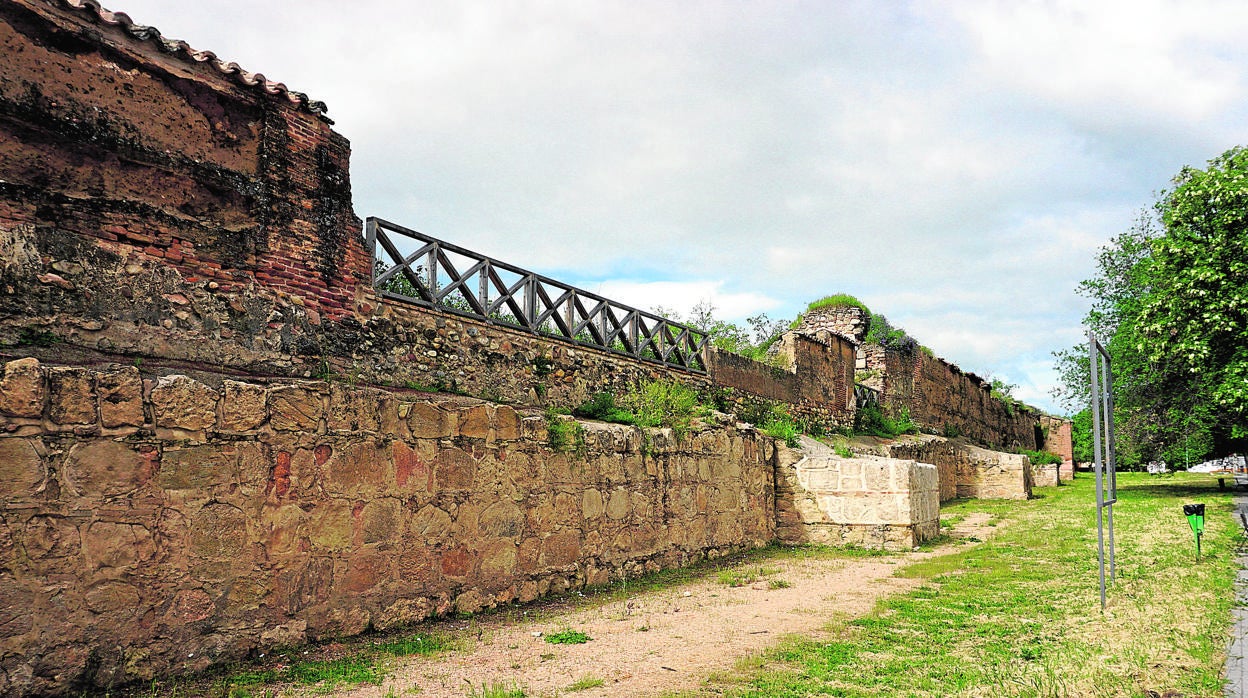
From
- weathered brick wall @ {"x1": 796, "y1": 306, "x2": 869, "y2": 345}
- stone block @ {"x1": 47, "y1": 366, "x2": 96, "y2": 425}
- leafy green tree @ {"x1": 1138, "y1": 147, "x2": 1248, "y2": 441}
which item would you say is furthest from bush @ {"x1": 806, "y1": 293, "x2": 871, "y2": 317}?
stone block @ {"x1": 47, "y1": 366, "x2": 96, "y2": 425}

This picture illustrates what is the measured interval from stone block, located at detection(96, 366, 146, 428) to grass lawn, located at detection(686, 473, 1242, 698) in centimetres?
374

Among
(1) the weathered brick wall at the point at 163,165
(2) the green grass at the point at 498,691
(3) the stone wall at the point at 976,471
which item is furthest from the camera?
(3) the stone wall at the point at 976,471

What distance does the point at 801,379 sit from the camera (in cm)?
1773

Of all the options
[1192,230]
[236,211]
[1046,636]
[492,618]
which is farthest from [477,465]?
[1192,230]

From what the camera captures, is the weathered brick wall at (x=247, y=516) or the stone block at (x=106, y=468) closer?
the weathered brick wall at (x=247, y=516)

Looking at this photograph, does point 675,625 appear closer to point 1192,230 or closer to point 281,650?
point 281,650

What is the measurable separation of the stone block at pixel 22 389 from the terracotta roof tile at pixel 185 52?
4.22 meters

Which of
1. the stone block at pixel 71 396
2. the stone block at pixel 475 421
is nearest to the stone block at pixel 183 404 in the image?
the stone block at pixel 71 396

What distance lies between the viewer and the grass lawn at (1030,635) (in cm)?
466

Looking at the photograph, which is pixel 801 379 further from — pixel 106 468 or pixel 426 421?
pixel 106 468

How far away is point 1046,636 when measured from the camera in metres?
5.88

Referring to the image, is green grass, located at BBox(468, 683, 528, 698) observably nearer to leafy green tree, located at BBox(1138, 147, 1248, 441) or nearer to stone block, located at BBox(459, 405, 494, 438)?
stone block, located at BBox(459, 405, 494, 438)

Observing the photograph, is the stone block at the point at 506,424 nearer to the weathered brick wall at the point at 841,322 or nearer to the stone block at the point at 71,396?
the stone block at the point at 71,396

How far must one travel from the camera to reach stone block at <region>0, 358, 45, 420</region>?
4.01 m
